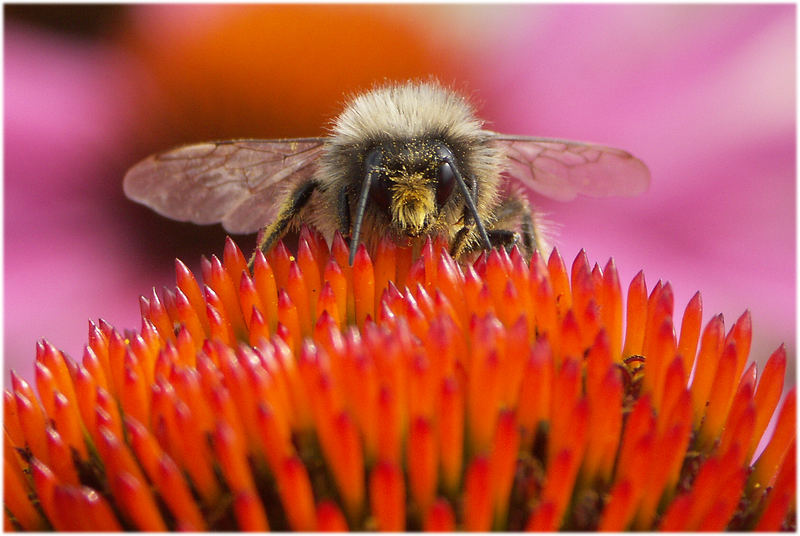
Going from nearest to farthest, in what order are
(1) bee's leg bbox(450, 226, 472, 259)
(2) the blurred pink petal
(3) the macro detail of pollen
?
1. (3) the macro detail of pollen
2. (1) bee's leg bbox(450, 226, 472, 259)
3. (2) the blurred pink petal

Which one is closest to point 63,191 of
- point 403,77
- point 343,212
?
point 403,77

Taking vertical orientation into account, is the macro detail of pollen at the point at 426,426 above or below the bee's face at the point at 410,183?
below

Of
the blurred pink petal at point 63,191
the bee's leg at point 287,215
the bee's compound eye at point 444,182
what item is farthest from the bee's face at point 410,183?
the blurred pink petal at point 63,191

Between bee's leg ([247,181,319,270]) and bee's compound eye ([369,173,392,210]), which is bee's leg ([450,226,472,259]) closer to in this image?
bee's compound eye ([369,173,392,210])

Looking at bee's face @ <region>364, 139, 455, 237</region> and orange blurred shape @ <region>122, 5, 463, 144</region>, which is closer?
bee's face @ <region>364, 139, 455, 237</region>

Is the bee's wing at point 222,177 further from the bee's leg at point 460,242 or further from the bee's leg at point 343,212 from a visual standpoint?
the bee's leg at point 460,242

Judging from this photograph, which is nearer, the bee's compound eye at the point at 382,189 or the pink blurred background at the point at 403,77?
the bee's compound eye at the point at 382,189

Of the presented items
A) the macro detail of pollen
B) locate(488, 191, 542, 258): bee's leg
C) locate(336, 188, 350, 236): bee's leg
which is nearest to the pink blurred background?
locate(488, 191, 542, 258): bee's leg

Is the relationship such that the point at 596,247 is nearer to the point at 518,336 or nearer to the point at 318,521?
the point at 518,336
